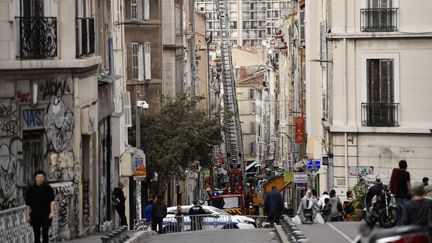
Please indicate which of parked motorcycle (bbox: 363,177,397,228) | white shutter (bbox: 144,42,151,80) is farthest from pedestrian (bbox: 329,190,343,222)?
white shutter (bbox: 144,42,151,80)

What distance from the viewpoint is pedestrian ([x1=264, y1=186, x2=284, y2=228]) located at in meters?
38.8

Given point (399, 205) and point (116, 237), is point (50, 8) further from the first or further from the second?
point (399, 205)

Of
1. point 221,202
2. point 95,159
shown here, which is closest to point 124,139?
point 95,159

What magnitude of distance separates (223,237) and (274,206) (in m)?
5.60

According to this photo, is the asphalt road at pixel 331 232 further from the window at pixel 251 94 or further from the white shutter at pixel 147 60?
the window at pixel 251 94

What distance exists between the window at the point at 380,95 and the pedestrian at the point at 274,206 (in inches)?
359

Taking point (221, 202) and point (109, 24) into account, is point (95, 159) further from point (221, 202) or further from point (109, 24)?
point (221, 202)

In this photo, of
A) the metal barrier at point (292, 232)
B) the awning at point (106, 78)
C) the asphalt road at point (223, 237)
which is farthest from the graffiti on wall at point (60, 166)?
the awning at point (106, 78)

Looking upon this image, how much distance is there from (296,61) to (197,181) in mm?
10436

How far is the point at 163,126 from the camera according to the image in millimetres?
62812

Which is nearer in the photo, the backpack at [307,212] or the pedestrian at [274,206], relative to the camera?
the backpack at [307,212]

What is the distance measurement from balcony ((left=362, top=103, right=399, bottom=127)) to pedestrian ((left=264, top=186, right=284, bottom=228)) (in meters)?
9.08

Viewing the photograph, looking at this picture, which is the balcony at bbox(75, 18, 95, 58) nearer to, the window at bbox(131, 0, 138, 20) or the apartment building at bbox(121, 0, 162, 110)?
the apartment building at bbox(121, 0, 162, 110)

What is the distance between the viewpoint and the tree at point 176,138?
202 ft
